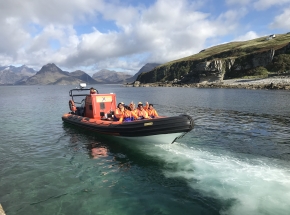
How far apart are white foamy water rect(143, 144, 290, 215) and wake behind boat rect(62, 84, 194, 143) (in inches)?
39.7

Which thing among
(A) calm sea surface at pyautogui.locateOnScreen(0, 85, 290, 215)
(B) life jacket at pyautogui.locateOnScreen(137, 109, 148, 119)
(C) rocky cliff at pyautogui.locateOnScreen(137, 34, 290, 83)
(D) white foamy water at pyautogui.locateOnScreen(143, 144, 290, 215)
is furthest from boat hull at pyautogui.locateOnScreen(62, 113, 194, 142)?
(C) rocky cliff at pyautogui.locateOnScreen(137, 34, 290, 83)

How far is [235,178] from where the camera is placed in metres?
8.86

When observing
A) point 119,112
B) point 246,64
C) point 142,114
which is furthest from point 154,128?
point 246,64

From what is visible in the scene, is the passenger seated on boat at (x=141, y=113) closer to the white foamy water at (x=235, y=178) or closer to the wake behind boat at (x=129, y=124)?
the wake behind boat at (x=129, y=124)

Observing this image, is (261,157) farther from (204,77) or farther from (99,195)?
(204,77)

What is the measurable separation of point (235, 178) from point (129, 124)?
20.8ft

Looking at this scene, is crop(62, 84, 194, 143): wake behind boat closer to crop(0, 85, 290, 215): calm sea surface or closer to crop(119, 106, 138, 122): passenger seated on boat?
crop(119, 106, 138, 122): passenger seated on boat

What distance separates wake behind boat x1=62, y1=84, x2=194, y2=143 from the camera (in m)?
11.9

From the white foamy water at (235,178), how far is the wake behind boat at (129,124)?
3.31ft

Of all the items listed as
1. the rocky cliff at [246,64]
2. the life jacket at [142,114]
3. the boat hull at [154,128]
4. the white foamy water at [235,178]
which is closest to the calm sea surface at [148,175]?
the white foamy water at [235,178]

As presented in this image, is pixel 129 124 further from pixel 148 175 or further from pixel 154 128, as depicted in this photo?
pixel 148 175

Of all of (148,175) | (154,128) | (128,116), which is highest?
(128,116)

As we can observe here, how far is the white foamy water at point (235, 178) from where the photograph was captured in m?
7.11

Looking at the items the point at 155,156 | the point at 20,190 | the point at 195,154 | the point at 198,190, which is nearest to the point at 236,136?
the point at 195,154
